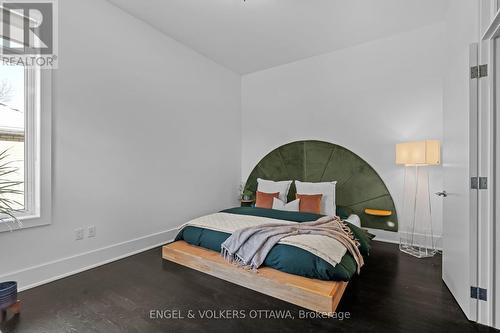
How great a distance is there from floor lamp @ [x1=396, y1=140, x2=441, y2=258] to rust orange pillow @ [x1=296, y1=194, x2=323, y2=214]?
45.1 inches

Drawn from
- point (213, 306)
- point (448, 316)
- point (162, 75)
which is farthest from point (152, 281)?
point (162, 75)

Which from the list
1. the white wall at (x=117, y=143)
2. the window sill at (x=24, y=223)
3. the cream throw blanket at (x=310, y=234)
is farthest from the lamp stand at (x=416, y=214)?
the window sill at (x=24, y=223)

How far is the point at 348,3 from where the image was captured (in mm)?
2957

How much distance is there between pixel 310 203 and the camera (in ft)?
11.7

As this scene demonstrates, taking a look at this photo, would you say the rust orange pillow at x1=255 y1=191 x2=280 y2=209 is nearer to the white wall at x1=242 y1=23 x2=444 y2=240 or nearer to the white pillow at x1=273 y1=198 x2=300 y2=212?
the white pillow at x1=273 y1=198 x2=300 y2=212

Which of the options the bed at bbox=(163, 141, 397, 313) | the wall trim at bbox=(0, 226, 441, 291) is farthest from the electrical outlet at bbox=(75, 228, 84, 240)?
the bed at bbox=(163, 141, 397, 313)

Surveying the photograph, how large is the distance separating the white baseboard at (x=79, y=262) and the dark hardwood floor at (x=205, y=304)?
0.09 metres

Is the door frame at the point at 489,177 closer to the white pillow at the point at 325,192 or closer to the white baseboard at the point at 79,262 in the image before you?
the white pillow at the point at 325,192

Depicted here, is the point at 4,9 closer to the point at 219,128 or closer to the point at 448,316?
the point at 219,128

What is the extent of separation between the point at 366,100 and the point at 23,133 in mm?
4357

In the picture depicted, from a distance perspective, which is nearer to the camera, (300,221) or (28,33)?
(28,33)

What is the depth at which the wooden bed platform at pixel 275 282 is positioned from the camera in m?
1.93

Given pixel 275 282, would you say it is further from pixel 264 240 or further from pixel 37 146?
pixel 37 146

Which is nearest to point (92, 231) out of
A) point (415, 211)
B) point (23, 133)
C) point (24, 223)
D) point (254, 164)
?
point (24, 223)
